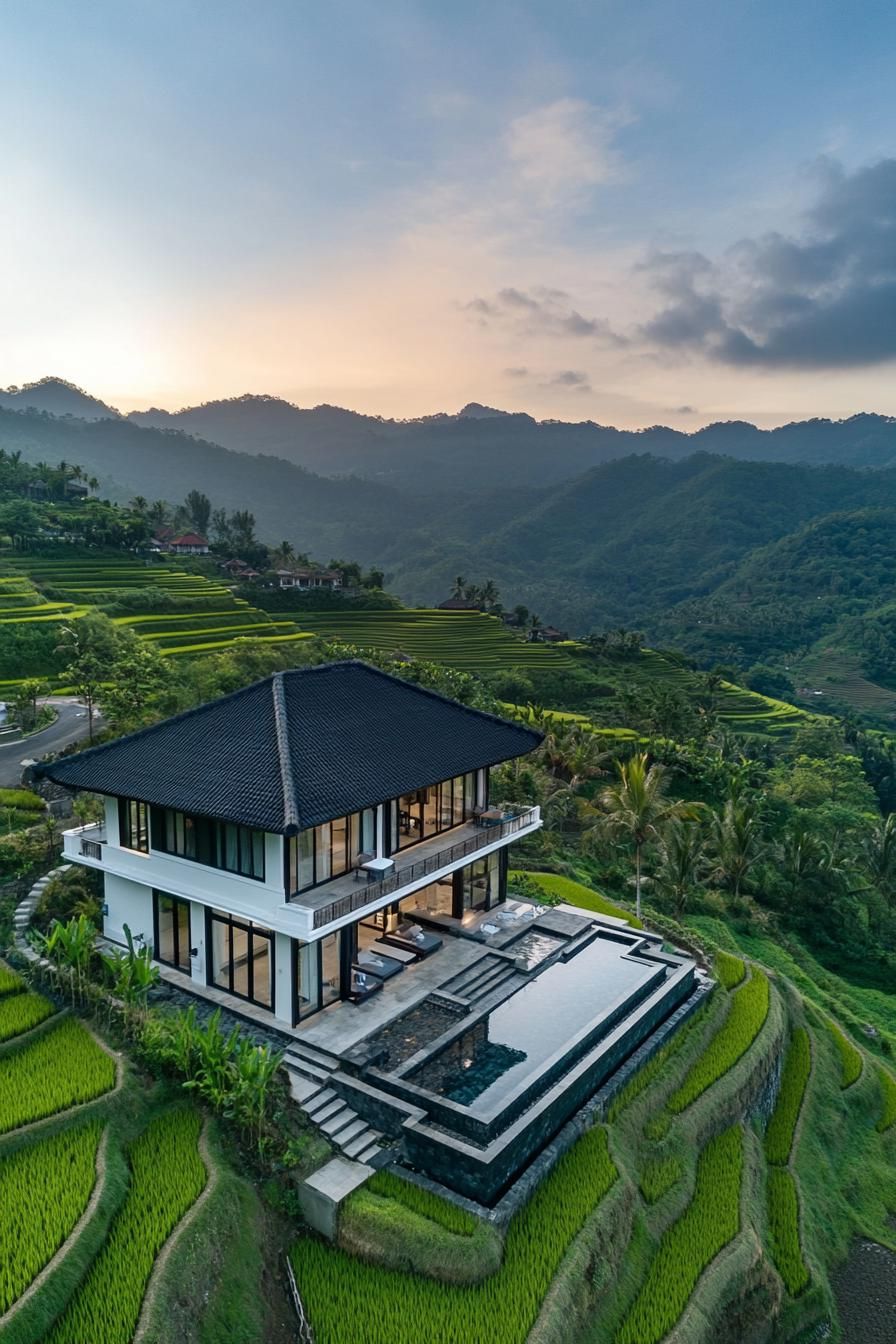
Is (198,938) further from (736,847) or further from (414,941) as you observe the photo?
(736,847)

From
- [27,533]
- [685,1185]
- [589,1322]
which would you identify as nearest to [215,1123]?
[589,1322]

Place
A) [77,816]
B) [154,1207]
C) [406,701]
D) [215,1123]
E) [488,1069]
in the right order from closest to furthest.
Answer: [154,1207], [215,1123], [488,1069], [406,701], [77,816]

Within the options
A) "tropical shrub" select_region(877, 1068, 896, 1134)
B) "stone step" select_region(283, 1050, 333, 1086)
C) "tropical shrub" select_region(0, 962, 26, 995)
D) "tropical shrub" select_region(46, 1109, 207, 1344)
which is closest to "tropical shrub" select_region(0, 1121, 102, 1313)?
"tropical shrub" select_region(46, 1109, 207, 1344)

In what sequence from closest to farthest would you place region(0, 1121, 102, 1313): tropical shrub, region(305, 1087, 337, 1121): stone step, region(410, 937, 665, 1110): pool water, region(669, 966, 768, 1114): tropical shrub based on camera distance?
region(0, 1121, 102, 1313): tropical shrub
region(305, 1087, 337, 1121): stone step
region(410, 937, 665, 1110): pool water
region(669, 966, 768, 1114): tropical shrub

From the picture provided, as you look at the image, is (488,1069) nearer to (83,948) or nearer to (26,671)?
(83,948)

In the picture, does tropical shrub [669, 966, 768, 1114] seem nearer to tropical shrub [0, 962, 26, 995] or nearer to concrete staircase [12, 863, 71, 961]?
tropical shrub [0, 962, 26, 995]

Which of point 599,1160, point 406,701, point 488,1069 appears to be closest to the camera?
point 599,1160

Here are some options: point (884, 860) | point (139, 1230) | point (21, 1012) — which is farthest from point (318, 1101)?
point (884, 860)
